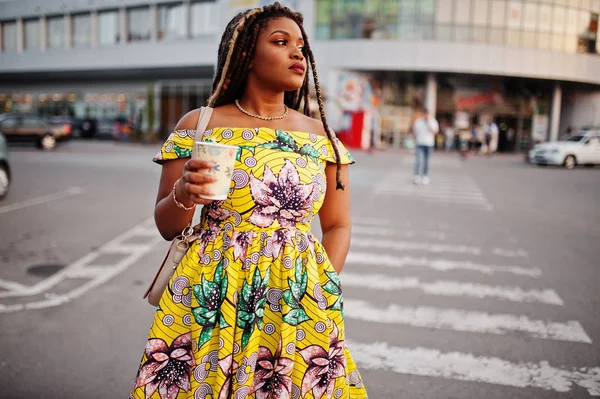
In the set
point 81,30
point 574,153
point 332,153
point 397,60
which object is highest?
point 81,30

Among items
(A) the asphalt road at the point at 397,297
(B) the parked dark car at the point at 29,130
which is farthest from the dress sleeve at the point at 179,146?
(B) the parked dark car at the point at 29,130

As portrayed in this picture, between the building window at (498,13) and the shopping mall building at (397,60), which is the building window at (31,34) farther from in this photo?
the building window at (498,13)

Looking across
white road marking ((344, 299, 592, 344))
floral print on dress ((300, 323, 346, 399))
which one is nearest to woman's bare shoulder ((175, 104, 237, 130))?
floral print on dress ((300, 323, 346, 399))

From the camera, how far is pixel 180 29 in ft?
148

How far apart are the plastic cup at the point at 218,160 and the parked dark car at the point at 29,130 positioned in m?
26.5

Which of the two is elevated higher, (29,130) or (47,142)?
(29,130)

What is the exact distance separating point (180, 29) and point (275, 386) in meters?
46.4

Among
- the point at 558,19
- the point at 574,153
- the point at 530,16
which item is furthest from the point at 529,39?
the point at 574,153

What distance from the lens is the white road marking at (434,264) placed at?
669 centimetres

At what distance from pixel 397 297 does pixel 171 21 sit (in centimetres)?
4430

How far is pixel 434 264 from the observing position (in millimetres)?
6922

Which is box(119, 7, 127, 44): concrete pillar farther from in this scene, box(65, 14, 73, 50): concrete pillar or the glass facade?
the glass facade

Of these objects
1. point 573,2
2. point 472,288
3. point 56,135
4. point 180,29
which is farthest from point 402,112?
point 472,288

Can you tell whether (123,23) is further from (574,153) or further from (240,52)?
(240,52)
